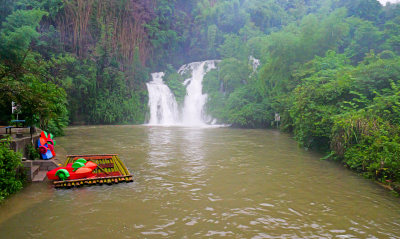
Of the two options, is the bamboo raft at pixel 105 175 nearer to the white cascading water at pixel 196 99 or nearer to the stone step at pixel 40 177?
the stone step at pixel 40 177

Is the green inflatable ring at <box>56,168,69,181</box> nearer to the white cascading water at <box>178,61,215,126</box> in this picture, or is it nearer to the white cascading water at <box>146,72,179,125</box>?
the white cascading water at <box>178,61,215,126</box>

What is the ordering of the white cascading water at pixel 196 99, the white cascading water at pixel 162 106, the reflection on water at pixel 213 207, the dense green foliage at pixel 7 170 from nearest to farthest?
the reflection on water at pixel 213 207, the dense green foliage at pixel 7 170, the white cascading water at pixel 162 106, the white cascading water at pixel 196 99

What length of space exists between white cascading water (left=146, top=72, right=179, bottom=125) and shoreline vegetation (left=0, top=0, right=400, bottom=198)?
0.93m

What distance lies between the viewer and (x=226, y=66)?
3103 cm

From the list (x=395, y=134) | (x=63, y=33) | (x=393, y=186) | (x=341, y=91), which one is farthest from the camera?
(x=63, y=33)

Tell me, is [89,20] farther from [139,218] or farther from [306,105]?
[139,218]

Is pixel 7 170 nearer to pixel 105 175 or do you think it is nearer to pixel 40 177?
pixel 40 177

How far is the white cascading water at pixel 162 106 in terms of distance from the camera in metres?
31.2

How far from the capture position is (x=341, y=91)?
10.5 meters

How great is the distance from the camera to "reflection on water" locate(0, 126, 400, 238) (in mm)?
4441

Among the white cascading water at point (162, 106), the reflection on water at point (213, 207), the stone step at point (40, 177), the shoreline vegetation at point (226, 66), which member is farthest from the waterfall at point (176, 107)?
the stone step at point (40, 177)

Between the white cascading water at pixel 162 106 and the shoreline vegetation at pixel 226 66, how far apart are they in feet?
3.05

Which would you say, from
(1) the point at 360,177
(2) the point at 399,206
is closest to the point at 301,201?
(2) the point at 399,206

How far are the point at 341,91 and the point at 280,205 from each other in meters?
6.75
